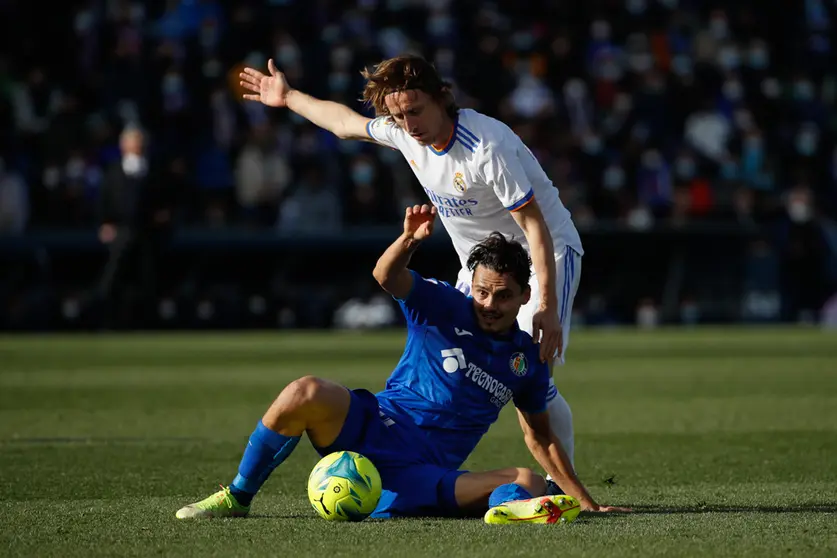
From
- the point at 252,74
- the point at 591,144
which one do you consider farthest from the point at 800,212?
the point at 252,74

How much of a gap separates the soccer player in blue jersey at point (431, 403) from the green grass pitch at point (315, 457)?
0.53 ft

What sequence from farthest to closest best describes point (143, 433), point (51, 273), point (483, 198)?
point (51, 273)
point (143, 433)
point (483, 198)

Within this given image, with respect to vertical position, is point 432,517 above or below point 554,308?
below

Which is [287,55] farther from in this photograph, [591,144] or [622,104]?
[622,104]

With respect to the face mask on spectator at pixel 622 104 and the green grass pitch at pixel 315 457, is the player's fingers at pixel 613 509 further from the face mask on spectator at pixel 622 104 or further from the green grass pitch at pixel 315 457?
the face mask on spectator at pixel 622 104

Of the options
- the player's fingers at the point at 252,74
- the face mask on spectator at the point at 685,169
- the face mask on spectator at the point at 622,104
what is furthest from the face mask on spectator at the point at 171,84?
the player's fingers at the point at 252,74

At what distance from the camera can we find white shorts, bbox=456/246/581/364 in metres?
6.46

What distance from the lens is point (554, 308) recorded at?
6.01 meters

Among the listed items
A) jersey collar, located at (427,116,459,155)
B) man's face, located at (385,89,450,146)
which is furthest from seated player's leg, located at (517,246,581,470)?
man's face, located at (385,89,450,146)

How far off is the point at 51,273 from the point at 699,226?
970cm

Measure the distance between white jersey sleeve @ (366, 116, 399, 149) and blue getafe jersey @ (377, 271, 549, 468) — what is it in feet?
3.26

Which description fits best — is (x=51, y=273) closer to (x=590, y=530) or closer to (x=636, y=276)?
(x=636, y=276)

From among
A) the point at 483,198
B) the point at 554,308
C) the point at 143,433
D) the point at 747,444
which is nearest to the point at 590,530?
the point at 554,308

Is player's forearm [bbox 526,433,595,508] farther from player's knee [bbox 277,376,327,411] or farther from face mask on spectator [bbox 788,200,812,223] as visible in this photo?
face mask on spectator [bbox 788,200,812,223]
